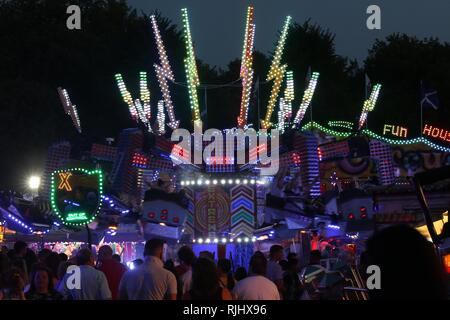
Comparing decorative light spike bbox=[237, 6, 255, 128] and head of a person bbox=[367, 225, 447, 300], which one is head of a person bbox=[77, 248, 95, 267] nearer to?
head of a person bbox=[367, 225, 447, 300]

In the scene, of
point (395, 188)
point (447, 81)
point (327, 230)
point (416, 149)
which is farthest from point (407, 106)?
point (327, 230)

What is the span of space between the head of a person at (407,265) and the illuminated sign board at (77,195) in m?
10.4

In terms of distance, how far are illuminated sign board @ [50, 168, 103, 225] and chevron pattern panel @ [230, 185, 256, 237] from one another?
600 centimetres

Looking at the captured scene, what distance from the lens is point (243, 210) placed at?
20656 millimetres

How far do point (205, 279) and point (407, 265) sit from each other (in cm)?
447

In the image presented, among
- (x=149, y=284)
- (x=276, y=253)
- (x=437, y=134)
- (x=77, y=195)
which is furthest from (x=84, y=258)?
(x=437, y=134)

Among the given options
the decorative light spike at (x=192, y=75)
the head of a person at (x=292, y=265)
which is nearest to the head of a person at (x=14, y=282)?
the head of a person at (x=292, y=265)

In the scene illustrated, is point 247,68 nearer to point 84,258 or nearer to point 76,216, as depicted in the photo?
point 76,216

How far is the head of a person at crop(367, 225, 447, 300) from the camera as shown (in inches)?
155

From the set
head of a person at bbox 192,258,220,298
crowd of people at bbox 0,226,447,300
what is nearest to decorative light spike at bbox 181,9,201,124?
crowd of people at bbox 0,226,447,300

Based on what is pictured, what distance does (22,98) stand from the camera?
4681 centimetres
